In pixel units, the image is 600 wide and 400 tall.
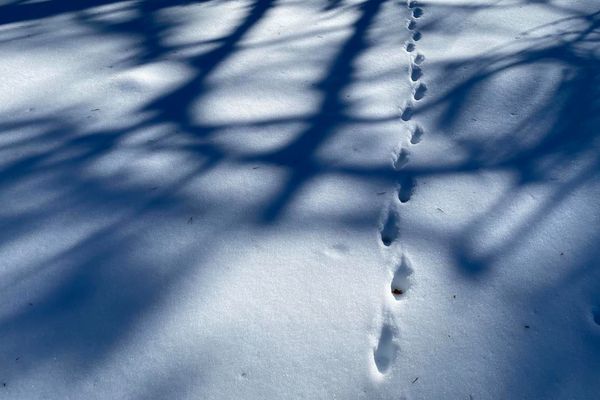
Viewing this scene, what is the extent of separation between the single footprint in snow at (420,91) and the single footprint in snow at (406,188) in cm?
56

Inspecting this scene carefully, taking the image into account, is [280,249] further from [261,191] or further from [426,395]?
[426,395]

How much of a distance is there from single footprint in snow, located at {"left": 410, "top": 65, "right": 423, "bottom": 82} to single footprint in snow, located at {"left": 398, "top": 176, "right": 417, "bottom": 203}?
71cm

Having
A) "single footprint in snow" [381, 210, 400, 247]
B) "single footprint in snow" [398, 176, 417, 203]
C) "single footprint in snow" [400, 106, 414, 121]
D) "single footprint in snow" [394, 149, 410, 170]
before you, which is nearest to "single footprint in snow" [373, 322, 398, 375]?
"single footprint in snow" [381, 210, 400, 247]

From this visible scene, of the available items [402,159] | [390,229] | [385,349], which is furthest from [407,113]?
[385,349]

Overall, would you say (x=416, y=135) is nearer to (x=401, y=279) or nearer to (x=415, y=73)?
(x=415, y=73)

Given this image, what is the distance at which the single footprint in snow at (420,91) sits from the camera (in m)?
2.26

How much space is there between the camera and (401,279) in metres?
1.48

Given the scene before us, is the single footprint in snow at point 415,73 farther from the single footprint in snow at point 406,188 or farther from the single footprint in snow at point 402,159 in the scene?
the single footprint in snow at point 406,188

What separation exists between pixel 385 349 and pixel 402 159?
2.59 feet

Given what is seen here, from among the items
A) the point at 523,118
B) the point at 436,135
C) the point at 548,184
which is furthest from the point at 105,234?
the point at 523,118

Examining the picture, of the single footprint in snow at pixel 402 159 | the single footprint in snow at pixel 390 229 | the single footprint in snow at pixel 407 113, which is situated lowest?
the single footprint in snow at pixel 390 229

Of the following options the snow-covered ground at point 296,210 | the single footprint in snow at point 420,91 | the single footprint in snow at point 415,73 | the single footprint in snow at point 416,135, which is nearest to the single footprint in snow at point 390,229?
the snow-covered ground at point 296,210

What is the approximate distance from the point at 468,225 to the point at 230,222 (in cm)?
69

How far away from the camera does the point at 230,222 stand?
163cm
